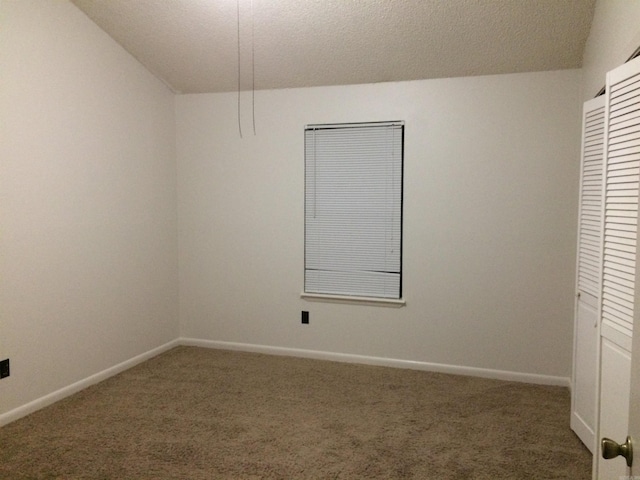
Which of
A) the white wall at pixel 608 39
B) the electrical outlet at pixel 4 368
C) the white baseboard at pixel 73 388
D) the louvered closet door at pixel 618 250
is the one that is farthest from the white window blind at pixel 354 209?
the electrical outlet at pixel 4 368

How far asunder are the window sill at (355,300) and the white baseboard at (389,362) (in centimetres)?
47

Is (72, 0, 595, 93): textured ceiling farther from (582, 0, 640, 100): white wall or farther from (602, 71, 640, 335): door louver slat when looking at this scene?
(602, 71, 640, 335): door louver slat

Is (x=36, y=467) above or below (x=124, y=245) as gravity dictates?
below

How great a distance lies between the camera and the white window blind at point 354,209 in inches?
155

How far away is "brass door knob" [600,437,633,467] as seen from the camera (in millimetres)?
951

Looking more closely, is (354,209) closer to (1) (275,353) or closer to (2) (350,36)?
(2) (350,36)

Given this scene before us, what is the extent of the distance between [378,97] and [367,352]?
2.16 metres

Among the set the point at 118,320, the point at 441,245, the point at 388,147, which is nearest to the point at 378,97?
the point at 388,147

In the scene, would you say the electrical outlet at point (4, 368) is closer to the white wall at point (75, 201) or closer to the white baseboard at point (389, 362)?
the white wall at point (75, 201)

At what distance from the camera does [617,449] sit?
97 centimetres

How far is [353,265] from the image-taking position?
411 centimetres

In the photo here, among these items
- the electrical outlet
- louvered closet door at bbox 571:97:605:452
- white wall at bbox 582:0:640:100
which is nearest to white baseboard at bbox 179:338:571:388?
louvered closet door at bbox 571:97:605:452

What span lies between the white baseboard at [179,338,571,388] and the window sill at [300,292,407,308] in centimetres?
47

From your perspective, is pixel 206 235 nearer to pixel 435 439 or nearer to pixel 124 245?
pixel 124 245
